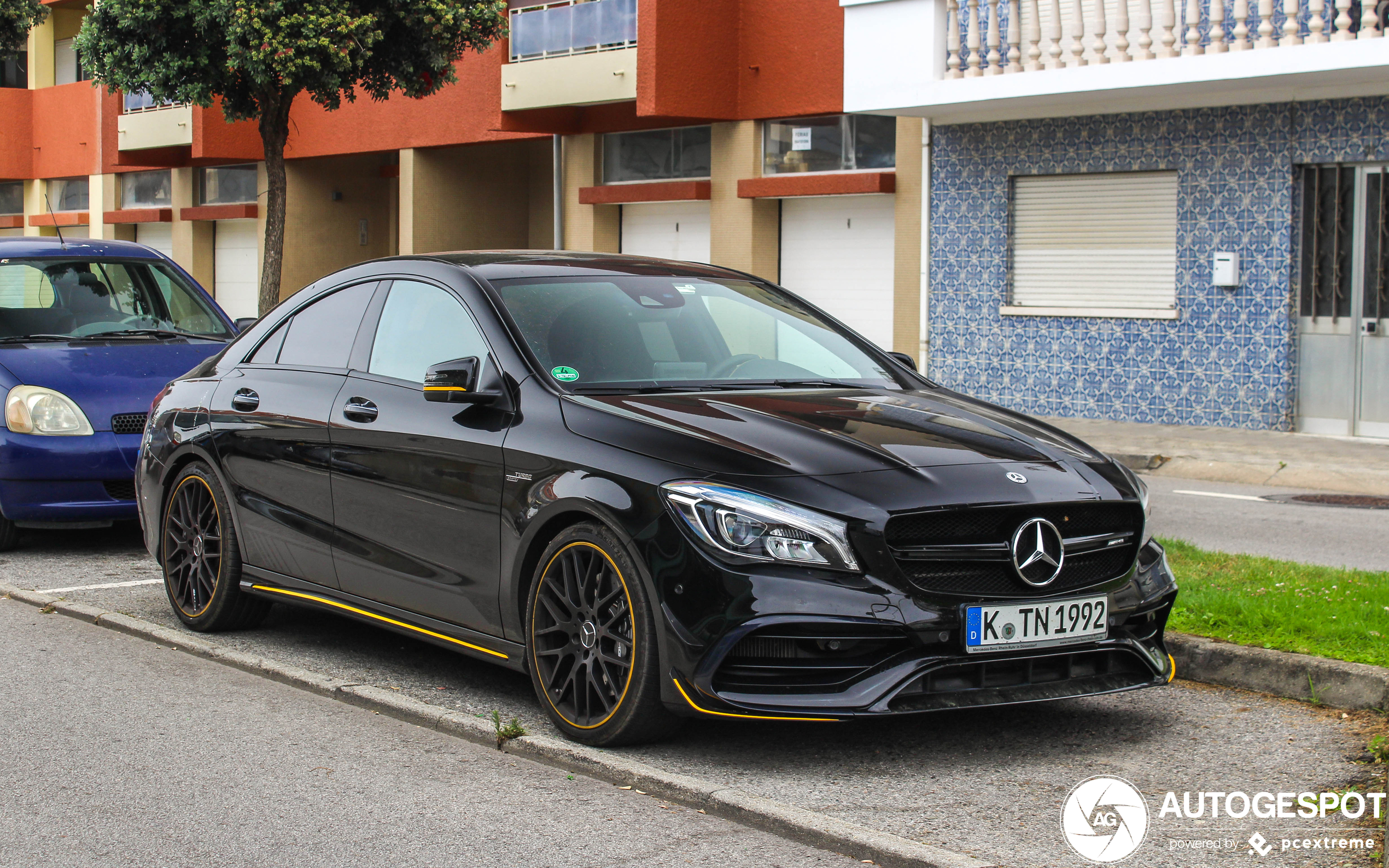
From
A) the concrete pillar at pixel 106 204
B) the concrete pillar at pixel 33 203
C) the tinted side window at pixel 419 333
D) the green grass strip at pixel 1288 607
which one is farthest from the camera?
the concrete pillar at pixel 33 203

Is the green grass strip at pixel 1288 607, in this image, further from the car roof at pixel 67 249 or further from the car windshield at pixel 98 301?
the car roof at pixel 67 249

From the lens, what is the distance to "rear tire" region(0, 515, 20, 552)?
888 centimetres

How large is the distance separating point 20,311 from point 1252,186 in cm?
1206

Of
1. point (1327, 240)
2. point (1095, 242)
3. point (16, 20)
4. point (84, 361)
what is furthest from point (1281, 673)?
point (16, 20)

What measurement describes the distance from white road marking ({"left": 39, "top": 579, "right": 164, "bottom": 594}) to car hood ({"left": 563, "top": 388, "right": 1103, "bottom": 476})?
3.77 meters

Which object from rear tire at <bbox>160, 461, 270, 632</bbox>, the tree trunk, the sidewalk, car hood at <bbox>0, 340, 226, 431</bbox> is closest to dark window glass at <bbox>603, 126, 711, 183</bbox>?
the tree trunk

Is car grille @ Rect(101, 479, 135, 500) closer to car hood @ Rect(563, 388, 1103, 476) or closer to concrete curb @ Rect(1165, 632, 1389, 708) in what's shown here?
car hood @ Rect(563, 388, 1103, 476)

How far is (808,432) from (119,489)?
5.23 metres

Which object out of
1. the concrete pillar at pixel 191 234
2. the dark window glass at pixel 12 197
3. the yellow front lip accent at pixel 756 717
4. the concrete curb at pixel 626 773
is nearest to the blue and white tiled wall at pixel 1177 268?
the concrete curb at pixel 626 773

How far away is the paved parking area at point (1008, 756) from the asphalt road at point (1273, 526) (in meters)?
3.66

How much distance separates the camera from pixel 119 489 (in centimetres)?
868

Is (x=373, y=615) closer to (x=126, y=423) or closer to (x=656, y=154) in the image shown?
(x=126, y=423)

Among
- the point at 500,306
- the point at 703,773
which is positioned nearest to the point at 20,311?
the point at 500,306

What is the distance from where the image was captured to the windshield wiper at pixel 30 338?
9.21 metres
